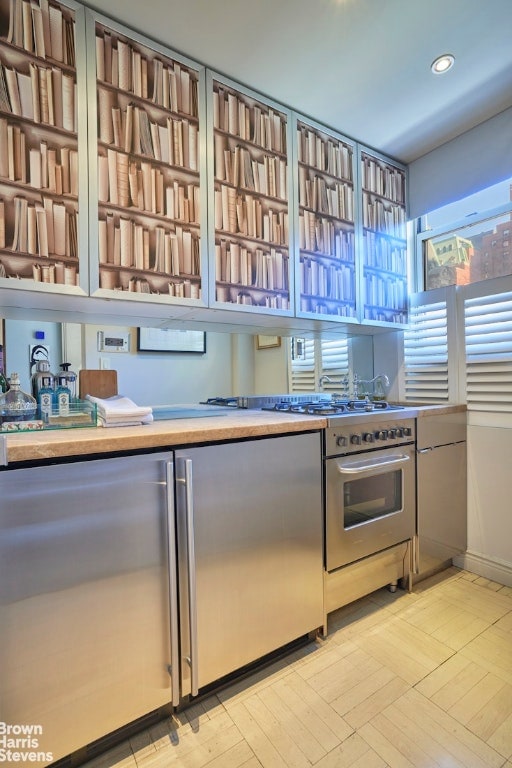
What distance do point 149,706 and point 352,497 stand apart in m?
1.11

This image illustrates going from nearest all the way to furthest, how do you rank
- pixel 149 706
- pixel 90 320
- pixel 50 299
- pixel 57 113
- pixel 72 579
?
pixel 72 579 < pixel 149 706 < pixel 57 113 < pixel 50 299 < pixel 90 320

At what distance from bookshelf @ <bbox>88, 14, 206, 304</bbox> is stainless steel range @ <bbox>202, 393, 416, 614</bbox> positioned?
0.89 meters

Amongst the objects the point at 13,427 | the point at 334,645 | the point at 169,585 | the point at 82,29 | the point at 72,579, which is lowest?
the point at 334,645

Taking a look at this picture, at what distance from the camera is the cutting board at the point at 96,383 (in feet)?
5.60

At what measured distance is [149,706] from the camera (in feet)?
3.92

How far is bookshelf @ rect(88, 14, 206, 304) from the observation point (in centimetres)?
141

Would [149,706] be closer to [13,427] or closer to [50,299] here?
[13,427]

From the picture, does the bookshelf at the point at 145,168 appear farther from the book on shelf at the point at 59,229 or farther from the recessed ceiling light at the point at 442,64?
the recessed ceiling light at the point at 442,64

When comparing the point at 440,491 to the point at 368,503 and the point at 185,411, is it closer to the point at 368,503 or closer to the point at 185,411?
the point at 368,503

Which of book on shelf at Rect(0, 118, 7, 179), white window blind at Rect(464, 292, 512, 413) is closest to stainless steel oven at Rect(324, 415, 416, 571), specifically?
white window blind at Rect(464, 292, 512, 413)

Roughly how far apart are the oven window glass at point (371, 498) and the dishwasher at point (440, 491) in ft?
0.54

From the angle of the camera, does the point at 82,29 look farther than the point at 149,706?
Yes

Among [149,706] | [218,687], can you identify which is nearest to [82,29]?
[149,706]

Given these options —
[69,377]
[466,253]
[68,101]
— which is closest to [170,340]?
[69,377]
